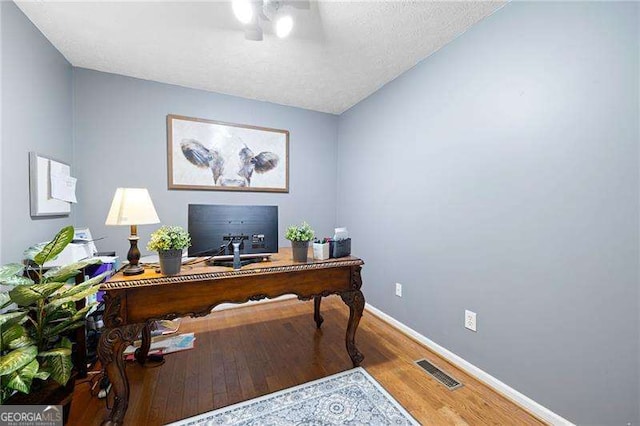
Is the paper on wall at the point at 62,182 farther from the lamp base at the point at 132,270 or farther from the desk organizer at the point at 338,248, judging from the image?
the desk organizer at the point at 338,248

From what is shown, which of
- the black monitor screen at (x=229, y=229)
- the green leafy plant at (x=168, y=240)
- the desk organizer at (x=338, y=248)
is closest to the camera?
the green leafy plant at (x=168, y=240)

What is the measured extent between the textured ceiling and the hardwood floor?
249cm

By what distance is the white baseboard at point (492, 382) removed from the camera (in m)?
1.39

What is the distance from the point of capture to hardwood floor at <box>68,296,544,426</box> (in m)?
1.46

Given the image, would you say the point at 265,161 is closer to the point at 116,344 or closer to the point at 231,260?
the point at 231,260

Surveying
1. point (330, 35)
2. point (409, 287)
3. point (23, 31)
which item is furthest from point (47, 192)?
point (409, 287)

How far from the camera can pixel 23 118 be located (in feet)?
5.51

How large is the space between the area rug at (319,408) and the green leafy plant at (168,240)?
0.98 metres

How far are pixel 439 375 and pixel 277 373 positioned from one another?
1.16 metres

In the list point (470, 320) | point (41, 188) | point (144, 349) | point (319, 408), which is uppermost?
point (41, 188)

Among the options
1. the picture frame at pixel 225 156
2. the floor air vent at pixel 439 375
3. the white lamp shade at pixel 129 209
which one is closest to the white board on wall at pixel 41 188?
the white lamp shade at pixel 129 209

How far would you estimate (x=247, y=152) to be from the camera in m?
3.02

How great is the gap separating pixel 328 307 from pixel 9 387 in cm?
242

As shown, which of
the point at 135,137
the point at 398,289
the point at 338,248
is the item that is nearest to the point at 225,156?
the point at 135,137
